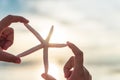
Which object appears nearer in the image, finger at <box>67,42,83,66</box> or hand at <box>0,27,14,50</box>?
finger at <box>67,42,83,66</box>

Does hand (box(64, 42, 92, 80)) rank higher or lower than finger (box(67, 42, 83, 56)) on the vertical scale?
lower

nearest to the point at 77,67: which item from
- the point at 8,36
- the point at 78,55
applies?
the point at 78,55

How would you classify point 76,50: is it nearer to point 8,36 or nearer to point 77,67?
point 77,67

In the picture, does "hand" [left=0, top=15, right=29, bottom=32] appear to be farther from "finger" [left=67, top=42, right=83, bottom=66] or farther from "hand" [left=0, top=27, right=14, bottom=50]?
"finger" [left=67, top=42, right=83, bottom=66]

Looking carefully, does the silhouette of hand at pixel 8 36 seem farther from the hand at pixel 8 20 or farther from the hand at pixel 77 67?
the hand at pixel 77 67

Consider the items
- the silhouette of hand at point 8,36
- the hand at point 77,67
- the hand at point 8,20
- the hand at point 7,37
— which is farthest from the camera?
the hand at point 7,37

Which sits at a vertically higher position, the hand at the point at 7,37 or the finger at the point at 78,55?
the hand at the point at 7,37

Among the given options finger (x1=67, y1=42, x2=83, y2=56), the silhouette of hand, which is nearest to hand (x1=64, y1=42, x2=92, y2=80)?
finger (x1=67, y1=42, x2=83, y2=56)

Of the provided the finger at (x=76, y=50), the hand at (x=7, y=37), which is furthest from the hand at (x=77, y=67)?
the hand at (x=7, y=37)

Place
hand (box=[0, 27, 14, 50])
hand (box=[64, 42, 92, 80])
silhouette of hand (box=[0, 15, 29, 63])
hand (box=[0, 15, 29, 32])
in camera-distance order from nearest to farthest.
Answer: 1. silhouette of hand (box=[0, 15, 29, 63])
2. hand (box=[0, 15, 29, 32])
3. hand (box=[64, 42, 92, 80])
4. hand (box=[0, 27, 14, 50])
